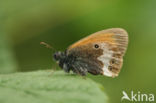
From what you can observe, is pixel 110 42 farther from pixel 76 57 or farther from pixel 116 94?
pixel 116 94

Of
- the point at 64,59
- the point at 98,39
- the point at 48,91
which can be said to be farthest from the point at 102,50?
the point at 48,91

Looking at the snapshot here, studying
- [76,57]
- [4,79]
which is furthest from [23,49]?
[4,79]

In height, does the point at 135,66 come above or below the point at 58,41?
below

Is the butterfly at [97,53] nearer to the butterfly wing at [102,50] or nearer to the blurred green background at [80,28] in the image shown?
the butterfly wing at [102,50]

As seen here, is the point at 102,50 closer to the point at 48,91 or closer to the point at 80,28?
the point at 48,91

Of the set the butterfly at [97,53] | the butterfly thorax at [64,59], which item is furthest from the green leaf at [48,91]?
the butterfly at [97,53]

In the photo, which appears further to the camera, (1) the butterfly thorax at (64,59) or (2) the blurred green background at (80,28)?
(2) the blurred green background at (80,28)
